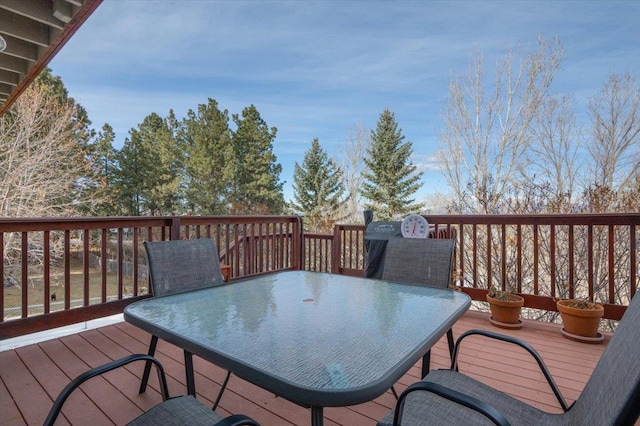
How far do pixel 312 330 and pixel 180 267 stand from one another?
1174mm

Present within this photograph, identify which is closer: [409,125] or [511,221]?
[511,221]

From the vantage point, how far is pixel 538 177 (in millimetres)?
8359

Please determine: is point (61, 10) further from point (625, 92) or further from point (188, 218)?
point (625, 92)

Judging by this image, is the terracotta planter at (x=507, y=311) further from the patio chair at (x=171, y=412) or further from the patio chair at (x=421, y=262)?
the patio chair at (x=171, y=412)

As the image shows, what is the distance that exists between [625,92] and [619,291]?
250 inches

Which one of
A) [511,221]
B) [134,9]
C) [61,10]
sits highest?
[134,9]

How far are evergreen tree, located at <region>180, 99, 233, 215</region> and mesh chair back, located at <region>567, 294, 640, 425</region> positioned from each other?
17359mm

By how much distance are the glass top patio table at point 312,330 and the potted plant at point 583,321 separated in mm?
1975

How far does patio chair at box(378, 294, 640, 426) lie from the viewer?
2.70 feet

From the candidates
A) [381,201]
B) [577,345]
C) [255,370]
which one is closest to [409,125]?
[381,201]

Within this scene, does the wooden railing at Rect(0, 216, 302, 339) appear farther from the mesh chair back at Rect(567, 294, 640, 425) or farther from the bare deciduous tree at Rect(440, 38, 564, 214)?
the bare deciduous tree at Rect(440, 38, 564, 214)

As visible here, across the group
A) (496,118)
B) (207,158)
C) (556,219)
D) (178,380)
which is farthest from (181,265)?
(207,158)

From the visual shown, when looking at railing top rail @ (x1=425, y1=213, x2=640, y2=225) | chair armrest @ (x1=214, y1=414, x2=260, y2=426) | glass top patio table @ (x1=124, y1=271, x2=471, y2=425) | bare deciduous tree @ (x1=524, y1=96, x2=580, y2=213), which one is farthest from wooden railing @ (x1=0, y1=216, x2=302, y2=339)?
bare deciduous tree @ (x1=524, y1=96, x2=580, y2=213)

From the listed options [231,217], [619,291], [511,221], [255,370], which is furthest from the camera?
[619,291]
